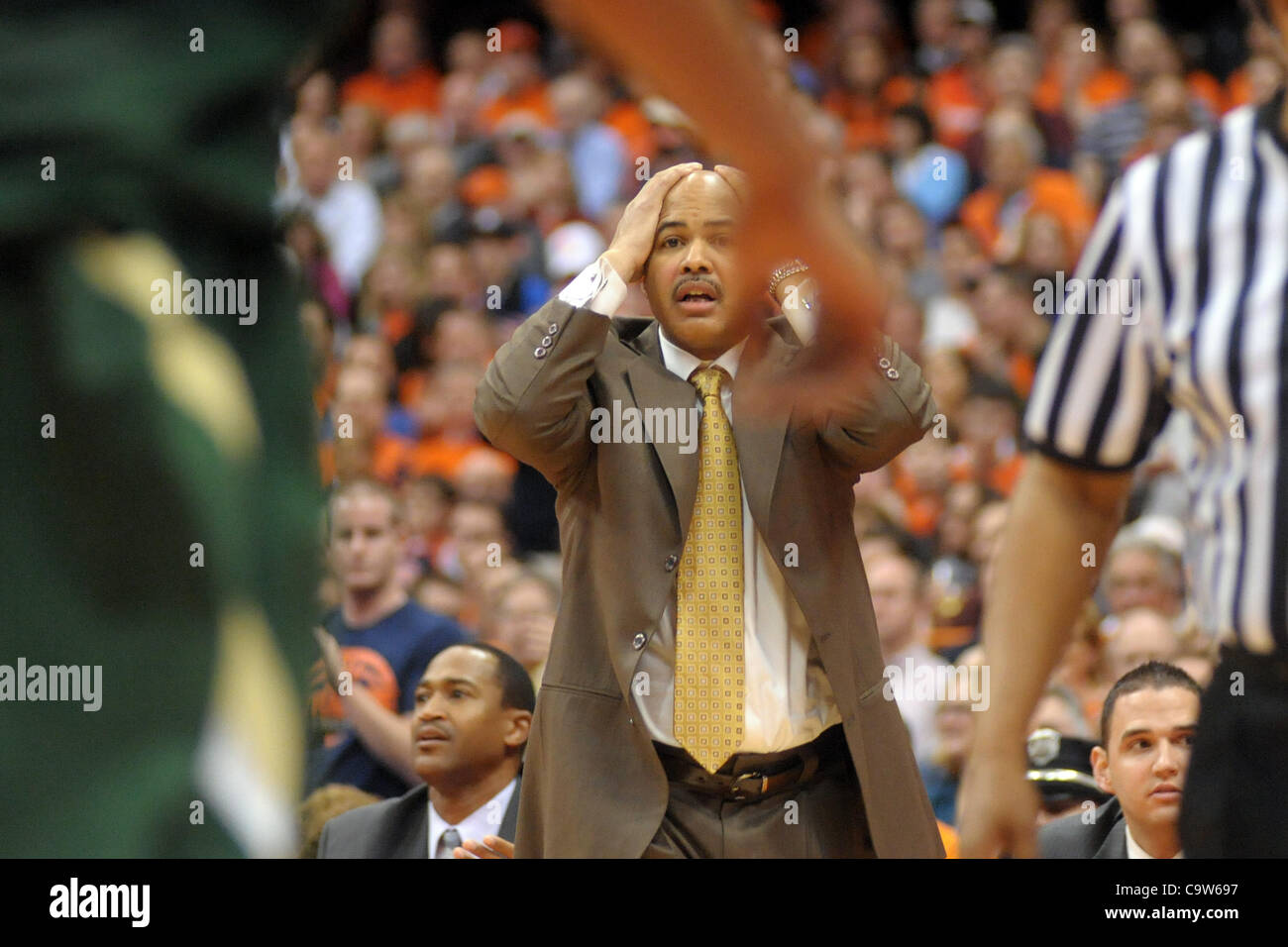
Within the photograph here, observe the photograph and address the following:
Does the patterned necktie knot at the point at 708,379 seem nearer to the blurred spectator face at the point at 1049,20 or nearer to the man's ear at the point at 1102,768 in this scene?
the man's ear at the point at 1102,768

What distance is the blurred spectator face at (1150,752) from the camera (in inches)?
107

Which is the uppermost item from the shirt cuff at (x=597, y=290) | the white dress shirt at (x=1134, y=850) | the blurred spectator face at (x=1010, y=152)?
the blurred spectator face at (x=1010, y=152)

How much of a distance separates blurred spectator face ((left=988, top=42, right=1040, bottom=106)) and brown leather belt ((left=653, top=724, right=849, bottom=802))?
513 centimetres

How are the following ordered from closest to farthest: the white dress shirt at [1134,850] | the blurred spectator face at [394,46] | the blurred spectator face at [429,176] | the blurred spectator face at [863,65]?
1. the white dress shirt at [1134,850]
2. the blurred spectator face at [429,176]
3. the blurred spectator face at [863,65]
4. the blurred spectator face at [394,46]

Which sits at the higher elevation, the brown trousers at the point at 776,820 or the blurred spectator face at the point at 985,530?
the blurred spectator face at the point at 985,530

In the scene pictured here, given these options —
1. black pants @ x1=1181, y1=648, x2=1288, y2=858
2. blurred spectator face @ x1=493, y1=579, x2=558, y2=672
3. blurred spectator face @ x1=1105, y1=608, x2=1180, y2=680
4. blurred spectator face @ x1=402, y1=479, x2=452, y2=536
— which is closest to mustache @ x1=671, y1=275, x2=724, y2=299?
black pants @ x1=1181, y1=648, x2=1288, y2=858

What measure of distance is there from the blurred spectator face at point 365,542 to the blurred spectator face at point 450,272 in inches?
86.1

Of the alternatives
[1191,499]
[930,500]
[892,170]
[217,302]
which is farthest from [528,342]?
[892,170]

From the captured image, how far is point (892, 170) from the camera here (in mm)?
6895

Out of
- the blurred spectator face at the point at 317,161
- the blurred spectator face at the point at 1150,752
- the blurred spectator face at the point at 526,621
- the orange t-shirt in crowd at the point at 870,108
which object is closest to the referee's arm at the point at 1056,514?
the blurred spectator face at the point at 1150,752

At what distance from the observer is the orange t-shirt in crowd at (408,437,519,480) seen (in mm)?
5117

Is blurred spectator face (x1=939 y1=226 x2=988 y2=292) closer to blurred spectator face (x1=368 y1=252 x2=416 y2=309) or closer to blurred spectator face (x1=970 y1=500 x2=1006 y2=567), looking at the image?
blurred spectator face (x1=970 y1=500 x2=1006 y2=567)
